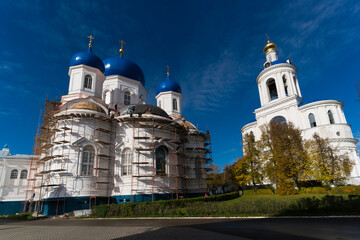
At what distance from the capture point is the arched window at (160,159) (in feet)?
68.5

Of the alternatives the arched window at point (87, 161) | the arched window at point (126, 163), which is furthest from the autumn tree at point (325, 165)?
the arched window at point (87, 161)

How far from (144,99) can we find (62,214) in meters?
17.3

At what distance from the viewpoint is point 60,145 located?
19.3 m

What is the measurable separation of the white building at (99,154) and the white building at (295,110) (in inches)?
748

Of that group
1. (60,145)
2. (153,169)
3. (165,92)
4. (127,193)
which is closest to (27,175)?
(60,145)

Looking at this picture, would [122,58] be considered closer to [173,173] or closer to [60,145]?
[60,145]

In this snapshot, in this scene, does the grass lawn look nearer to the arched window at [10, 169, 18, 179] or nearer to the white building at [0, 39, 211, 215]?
the white building at [0, 39, 211, 215]

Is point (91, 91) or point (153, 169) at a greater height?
point (91, 91)

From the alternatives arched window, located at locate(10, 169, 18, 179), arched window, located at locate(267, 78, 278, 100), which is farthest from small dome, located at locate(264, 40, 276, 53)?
arched window, located at locate(10, 169, 18, 179)

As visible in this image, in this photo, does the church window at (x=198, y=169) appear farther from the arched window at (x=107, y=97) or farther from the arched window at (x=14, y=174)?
the arched window at (x=14, y=174)

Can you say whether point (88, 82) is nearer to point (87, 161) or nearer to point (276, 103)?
point (87, 161)

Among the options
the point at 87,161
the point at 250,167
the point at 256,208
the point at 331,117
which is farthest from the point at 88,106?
the point at 331,117

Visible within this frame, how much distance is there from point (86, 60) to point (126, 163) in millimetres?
13532

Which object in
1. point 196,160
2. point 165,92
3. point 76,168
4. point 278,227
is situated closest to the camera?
point 278,227
